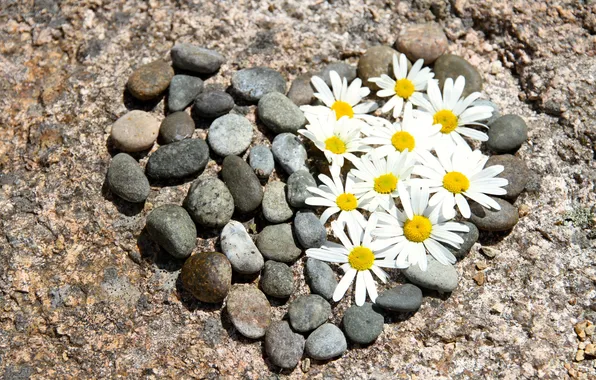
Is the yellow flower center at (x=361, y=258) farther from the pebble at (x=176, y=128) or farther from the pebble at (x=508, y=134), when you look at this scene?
the pebble at (x=176, y=128)

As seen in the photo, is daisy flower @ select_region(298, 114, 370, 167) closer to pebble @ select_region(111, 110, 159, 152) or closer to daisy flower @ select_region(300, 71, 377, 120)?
daisy flower @ select_region(300, 71, 377, 120)

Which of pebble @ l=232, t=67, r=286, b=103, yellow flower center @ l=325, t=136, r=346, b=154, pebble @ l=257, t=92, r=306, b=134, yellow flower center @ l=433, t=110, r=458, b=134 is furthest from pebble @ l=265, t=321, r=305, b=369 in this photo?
yellow flower center @ l=433, t=110, r=458, b=134

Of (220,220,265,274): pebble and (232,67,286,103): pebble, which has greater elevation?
(232,67,286,103): pebble

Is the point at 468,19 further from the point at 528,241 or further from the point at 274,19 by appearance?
the point at 528,241

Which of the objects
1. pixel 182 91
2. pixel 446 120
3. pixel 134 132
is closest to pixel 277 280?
pixel 134 132

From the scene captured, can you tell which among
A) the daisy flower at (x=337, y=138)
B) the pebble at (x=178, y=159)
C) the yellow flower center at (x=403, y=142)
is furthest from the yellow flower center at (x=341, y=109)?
the pebble at (x=178, y=159)
